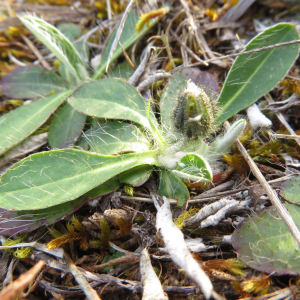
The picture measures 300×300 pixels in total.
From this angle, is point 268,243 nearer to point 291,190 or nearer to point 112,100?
point 291,190

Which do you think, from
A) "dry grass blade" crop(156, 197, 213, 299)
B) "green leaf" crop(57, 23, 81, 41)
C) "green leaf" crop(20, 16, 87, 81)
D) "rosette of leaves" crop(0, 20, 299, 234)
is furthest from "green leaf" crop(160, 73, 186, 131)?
"green leaf" crop(57, 23, 81, 41)

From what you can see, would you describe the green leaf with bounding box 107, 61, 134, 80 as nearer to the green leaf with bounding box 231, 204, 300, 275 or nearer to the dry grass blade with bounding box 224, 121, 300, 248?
the dry grass blade with bounding box 224, 121, 300, 248

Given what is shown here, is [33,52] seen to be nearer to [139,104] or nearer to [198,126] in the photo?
[139,104]

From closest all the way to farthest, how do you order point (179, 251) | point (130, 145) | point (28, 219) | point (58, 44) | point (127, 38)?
point (179, 251) → point (28, 219) → point (130, 145) → point (58, 44) → point (127, 38)

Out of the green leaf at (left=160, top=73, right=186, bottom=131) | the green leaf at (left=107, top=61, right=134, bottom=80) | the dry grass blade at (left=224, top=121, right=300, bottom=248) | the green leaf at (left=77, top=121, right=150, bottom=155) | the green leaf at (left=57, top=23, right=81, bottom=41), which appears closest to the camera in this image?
the dry grass blade at (left=224, top=121, right=300, bottom=248)

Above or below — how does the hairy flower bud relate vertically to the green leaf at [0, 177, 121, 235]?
above

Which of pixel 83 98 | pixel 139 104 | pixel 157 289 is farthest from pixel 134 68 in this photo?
pixel 157 289

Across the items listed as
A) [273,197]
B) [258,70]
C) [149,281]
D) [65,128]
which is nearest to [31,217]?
[65,128]
